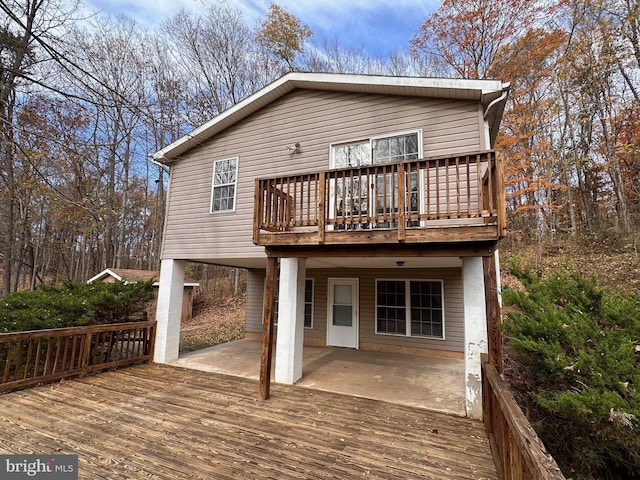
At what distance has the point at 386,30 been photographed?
12.4m

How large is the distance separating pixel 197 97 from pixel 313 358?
13.8m

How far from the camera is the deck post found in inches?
182

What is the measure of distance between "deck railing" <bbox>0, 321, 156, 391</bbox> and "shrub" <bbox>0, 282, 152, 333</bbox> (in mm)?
360

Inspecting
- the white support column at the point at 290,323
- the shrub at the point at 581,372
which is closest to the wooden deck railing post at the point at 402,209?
the shrub at the point at 581,372

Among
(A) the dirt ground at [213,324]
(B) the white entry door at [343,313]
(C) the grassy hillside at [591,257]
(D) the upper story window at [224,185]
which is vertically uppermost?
(D) the upper story window at [224,185]

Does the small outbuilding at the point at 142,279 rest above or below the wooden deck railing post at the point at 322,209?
below

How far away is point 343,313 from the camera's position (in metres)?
8.38

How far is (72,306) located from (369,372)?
599cm

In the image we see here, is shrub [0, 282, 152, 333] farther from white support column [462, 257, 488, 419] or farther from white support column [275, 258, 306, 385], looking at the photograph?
white support column [462, 257, 488, 419]

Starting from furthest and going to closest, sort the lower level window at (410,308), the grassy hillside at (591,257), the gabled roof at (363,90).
Result: 1. the grassy hillside at (591,257)
2. the lower level window at (410,308)
3. the gabled roof at (363,90)

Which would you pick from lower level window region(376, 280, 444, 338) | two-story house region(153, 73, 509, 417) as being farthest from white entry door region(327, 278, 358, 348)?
lower level window region(376, 280, 444, 338)

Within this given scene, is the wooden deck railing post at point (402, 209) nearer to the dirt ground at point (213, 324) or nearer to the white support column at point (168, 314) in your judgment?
the white support column at point (168, 314)

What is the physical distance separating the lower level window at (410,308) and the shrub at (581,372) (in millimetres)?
3779

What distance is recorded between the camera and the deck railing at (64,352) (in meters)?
4.84
